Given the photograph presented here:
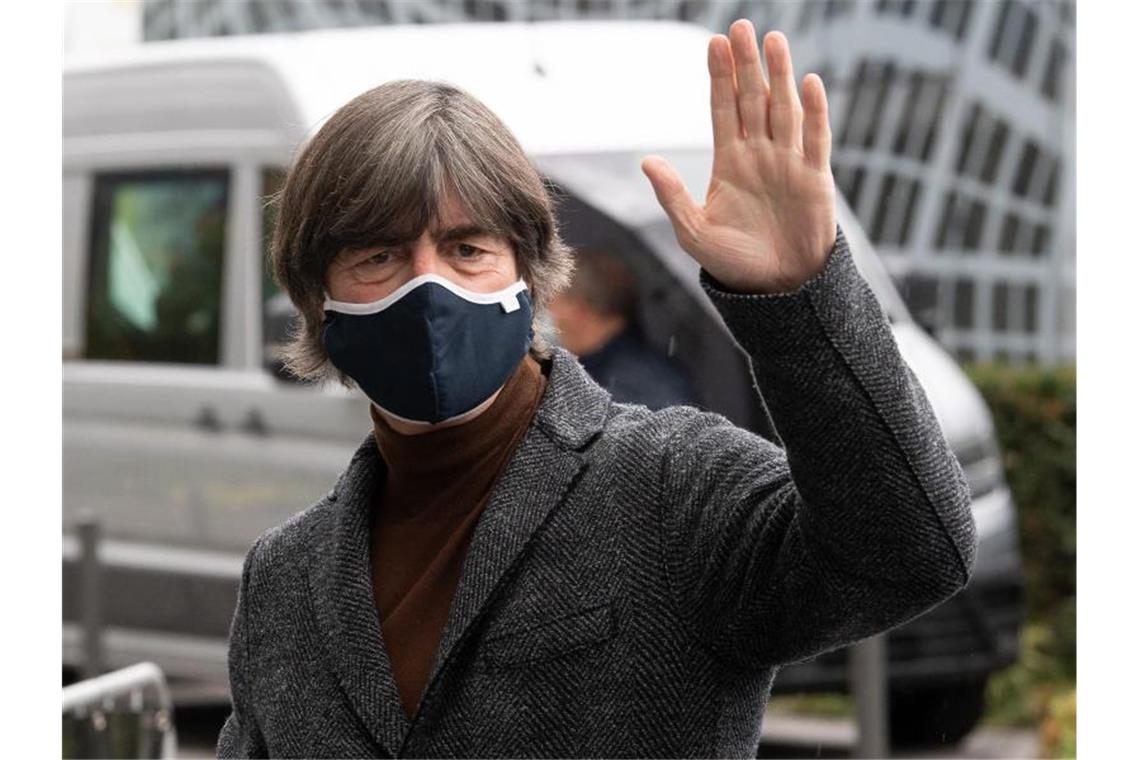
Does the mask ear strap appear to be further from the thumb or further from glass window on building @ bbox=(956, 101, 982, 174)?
glass window on building @ bbox=(956, 101, 982, 174)

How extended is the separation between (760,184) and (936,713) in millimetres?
3616

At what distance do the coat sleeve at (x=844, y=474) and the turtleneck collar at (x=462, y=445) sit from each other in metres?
0.29

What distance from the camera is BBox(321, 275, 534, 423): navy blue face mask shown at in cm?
158

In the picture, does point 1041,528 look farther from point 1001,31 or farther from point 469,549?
point 469,549

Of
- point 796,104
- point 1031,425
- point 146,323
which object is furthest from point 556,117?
point 796,104

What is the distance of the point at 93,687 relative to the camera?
3.10 m

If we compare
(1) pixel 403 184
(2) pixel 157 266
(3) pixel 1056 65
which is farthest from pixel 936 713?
(1) pixel 403 184

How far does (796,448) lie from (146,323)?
11.4 feet

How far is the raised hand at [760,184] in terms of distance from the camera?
1.35 meters

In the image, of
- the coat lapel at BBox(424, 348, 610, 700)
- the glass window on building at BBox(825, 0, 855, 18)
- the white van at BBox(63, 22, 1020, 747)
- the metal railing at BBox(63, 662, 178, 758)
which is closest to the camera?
the coat lapel at BBox(424, 348, 610, 700)

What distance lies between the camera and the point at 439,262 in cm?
159

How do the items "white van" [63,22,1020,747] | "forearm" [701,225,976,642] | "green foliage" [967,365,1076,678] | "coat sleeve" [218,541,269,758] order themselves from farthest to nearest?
"green foliage" [967,365,1076,678] < "white van" [63,22,1020,747] < "coat sleeve" [218,541,269,758] < "forearm" [701,225,976,642]

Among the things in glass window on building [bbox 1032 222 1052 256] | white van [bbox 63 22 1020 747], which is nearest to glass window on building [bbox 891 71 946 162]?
white van [bbox 63 22 1020 747]

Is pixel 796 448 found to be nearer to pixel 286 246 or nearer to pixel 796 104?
pixel 796 104
